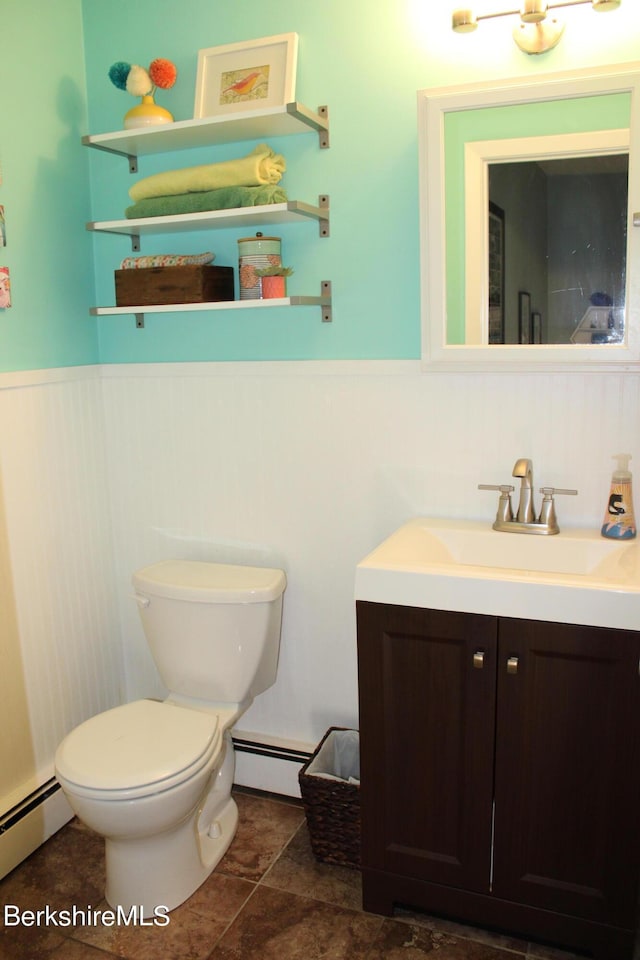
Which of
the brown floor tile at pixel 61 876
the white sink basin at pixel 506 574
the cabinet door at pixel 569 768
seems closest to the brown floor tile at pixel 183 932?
the brown floor tile at pixel 61 876

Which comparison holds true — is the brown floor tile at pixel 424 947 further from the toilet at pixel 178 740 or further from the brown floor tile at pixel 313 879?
the toilet at pixel 178 740

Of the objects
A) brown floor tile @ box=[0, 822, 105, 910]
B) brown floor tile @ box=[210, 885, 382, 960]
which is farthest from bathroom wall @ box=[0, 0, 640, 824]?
brown floor tile @ box=[210, 885, 382, 960]

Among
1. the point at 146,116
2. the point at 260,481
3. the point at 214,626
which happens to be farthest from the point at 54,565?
the point at 146,116

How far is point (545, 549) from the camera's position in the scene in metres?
1.89

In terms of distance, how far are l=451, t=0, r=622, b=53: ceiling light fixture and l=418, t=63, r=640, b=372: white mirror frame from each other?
4.4 inches

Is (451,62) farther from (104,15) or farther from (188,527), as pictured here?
(188,527)

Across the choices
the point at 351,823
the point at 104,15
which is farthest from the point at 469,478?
the point at 104,15

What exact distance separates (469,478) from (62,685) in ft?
4.36

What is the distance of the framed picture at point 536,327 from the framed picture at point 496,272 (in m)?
0.07

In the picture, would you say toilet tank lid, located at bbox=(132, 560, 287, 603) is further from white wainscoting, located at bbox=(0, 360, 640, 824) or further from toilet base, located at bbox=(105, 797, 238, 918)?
toilet base, located at bbox=(105, 797, 238, 918)

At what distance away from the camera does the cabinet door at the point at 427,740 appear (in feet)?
5.54

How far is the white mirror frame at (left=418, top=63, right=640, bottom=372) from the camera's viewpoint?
1.72m

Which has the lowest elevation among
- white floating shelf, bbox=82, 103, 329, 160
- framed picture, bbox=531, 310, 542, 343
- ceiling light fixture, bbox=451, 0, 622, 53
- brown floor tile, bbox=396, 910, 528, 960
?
brown floor tile, bbox=396, 910, 528, 960

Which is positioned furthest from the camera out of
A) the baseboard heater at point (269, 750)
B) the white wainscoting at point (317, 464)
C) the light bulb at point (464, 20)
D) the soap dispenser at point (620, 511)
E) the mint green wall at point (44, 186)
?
the baseboard heater at point (269, 750)
